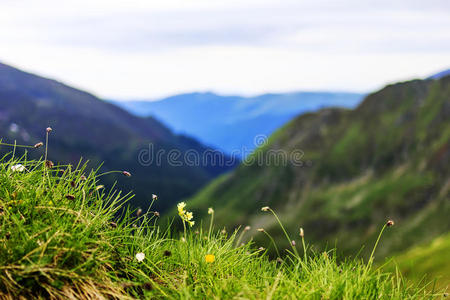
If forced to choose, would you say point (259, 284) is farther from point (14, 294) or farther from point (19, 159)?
point (19, 159)

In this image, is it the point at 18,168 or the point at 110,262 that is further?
the point at 18,168

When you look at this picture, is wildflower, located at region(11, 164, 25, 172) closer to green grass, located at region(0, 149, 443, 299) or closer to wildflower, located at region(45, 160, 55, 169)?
green grass, located at region(0, 149, 443, 299)

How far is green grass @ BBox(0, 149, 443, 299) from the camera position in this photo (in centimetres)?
501

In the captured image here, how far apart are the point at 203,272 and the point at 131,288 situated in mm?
916

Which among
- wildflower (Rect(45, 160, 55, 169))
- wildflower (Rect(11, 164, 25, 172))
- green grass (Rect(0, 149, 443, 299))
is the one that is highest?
wildflower (Rect(45, 160, 55, 169))

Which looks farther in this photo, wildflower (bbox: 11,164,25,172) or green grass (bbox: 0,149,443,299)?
→ wildflower (bbox: 11,164,25,172)

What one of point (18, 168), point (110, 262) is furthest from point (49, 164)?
point (110, 262)

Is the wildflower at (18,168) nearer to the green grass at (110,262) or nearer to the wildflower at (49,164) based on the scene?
the green grass at (110,262)

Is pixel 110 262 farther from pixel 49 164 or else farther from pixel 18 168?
pixel 18 168

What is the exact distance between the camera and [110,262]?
5.47 meters

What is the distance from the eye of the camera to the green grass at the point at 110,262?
5012mm

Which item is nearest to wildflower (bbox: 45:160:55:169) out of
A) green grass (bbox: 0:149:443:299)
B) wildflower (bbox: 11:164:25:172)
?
green grass (bbox: 0:149:443:299)

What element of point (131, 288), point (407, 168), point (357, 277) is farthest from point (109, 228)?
point (407, 168)

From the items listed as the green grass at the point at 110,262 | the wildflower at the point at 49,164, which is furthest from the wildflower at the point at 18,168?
the wildflower at the point at 49,164
